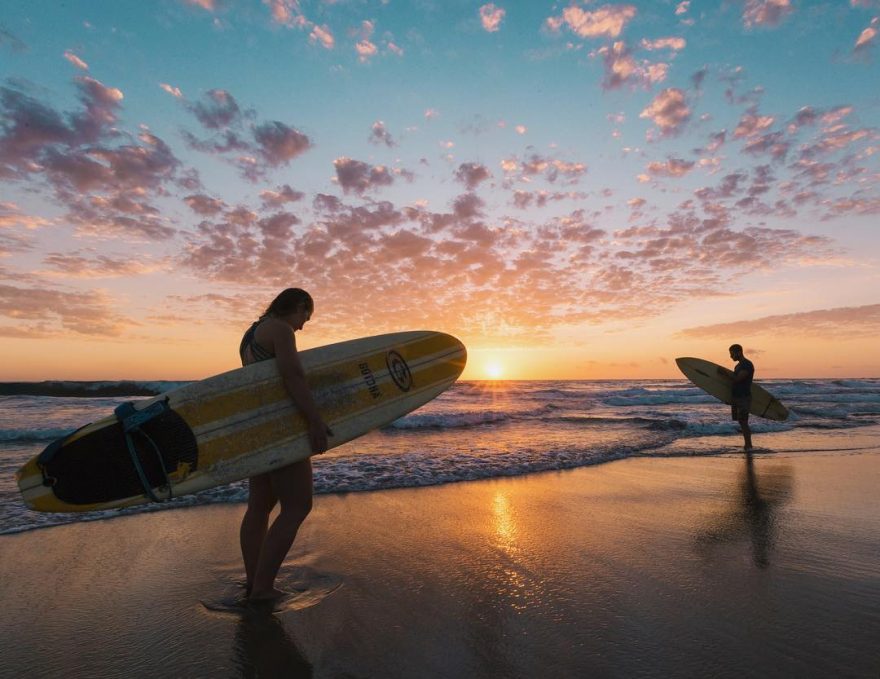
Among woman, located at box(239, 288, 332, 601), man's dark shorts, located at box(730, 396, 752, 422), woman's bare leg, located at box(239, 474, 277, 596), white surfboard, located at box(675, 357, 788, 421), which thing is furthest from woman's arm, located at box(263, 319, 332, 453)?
white surfboard, located at box(675, 357, 788, 421)

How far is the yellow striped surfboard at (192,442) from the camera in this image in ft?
8.69

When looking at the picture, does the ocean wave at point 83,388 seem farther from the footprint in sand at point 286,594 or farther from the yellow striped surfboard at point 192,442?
the footprint in sand at point 286,594

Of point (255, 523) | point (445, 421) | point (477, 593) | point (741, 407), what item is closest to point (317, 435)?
point (255, 523)

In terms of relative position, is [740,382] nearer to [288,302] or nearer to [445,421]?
[445,421]

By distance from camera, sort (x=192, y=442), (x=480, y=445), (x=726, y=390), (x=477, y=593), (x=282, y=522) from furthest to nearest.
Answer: (x=726, y=390) < (x=480, y=445) < (x=192, y=442) < (x=477, y=593) < (x=282, y=522)

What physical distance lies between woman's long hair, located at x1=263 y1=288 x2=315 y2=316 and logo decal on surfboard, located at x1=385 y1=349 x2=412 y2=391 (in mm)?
1374

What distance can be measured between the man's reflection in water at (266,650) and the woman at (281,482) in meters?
0.23

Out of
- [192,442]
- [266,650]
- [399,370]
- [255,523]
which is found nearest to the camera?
[266,650]

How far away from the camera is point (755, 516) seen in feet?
13.6

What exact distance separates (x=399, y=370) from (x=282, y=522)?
5.96 ft

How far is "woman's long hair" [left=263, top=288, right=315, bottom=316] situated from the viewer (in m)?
2.69

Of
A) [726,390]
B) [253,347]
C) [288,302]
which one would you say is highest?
A: [288,302]

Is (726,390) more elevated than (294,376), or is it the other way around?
(294,376)

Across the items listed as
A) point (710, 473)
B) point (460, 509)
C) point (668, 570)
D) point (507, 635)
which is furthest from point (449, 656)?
point (710, 473)
